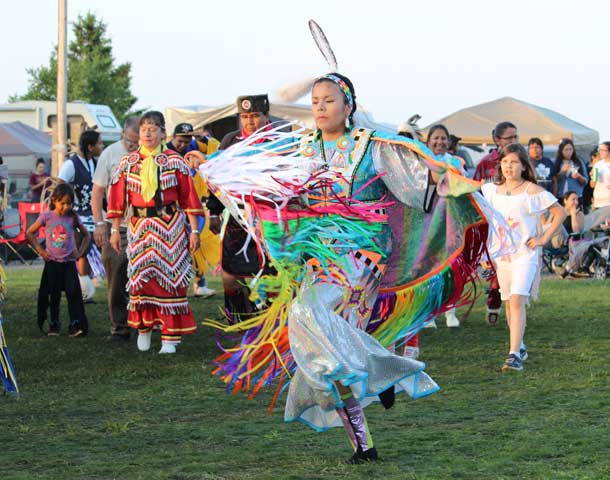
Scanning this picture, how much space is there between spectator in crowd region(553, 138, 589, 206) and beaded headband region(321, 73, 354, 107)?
11.7 metres

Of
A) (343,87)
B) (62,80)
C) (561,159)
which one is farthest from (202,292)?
(62,80)

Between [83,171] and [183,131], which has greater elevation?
[183,131]

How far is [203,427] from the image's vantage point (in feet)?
21.2

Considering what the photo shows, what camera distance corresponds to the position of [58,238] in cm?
1106

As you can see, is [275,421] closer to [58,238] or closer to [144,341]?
[144,341]

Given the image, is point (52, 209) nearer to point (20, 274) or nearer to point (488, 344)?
point (488, 344)

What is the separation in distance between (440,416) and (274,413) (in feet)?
3.11

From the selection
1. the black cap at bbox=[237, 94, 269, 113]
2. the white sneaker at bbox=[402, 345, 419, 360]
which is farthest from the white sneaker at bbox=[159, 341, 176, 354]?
the white sneaker at bbox=[402, 345, 419, 360]

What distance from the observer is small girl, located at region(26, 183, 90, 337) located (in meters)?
10.9

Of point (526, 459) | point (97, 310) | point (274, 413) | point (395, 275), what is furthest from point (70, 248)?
point (526, 459)

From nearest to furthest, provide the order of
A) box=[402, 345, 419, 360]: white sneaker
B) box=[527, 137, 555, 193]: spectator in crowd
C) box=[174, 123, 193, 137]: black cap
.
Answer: box=[402, 345, 419, 360]: white sneaker → box=[174, 123, 193, 137]: black cap → box=[527, 137, 555, 193]: spectator in crowd

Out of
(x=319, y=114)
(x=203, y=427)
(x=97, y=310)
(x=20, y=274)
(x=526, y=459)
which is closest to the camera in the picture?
(x=526, y=459)

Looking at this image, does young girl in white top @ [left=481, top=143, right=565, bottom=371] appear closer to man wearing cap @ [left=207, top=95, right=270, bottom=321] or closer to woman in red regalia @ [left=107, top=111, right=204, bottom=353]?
man wearing cap @ [left=207, top=95, right=270, bottom=321]

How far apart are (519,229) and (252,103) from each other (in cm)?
229
